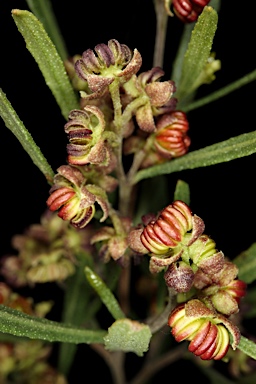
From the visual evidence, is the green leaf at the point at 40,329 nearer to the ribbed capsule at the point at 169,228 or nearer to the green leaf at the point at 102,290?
the green leaf at the point at 102,290

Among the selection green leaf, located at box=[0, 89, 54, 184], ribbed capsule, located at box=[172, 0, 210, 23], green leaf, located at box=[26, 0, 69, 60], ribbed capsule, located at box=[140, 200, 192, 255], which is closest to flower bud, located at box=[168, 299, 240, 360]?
ribbed capsule, located at box=[140, 200, 192, 255]

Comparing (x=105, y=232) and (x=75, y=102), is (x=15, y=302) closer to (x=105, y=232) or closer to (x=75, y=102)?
(x=105, y=232)

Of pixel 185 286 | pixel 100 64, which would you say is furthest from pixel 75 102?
pixel 185 286

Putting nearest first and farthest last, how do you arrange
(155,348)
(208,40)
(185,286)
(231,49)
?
(185,286) < (208,40) < (155,348) < (231,49)

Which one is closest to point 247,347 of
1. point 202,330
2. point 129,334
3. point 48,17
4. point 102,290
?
point 202,330

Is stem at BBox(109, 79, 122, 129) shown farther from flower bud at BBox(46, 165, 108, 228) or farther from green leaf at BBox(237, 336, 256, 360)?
green leaf at BBox(237, 336, 256, 360)
